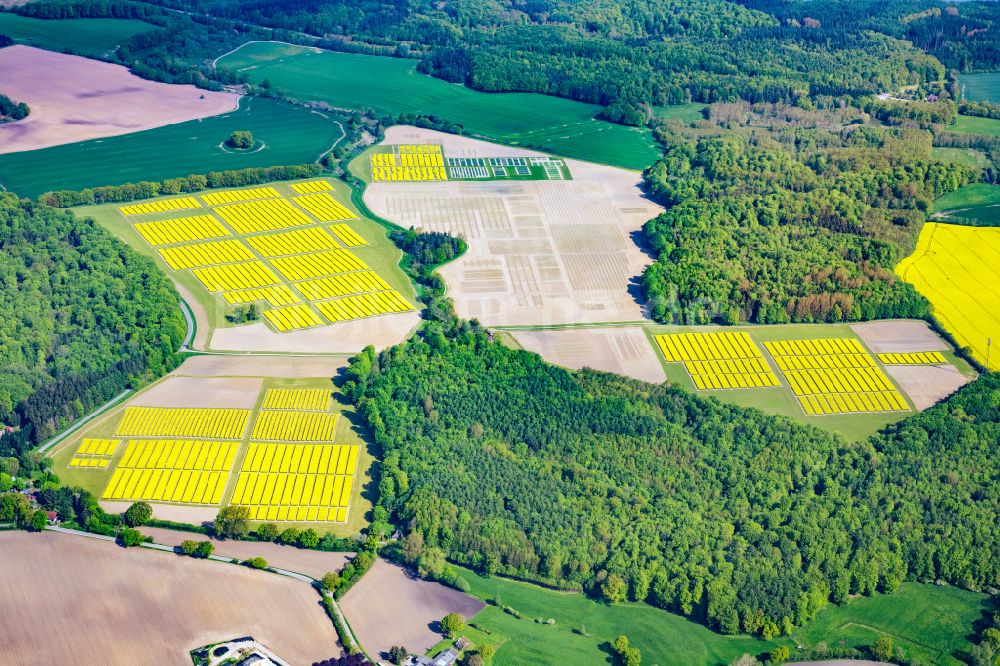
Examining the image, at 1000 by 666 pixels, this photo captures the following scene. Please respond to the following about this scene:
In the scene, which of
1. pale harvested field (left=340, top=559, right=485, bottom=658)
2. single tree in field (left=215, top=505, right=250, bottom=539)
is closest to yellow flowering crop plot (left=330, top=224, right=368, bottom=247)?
single tree in field (left=215, top=505, right=250, bottom=539)

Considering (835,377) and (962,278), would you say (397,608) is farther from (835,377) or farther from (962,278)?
(962,278)

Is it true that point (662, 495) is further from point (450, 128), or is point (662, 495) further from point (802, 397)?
point (450, 128)

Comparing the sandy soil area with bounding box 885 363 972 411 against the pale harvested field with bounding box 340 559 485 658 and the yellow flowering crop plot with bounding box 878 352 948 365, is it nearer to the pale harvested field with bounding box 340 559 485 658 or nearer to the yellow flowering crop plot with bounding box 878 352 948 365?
the yellow flowering crop plot with bounding box 878 352 948 365

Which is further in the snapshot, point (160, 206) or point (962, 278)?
point (160, 206)

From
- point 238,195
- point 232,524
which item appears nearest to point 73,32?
point 238,195

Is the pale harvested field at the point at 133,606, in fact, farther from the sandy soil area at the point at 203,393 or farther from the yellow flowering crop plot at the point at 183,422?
the sandy soil area at the point at 203,393

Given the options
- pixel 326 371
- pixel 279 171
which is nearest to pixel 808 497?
pixel 326 371

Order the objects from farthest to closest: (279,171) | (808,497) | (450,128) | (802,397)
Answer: (450,128) < (279,171) < (802,397) < (808,497)
